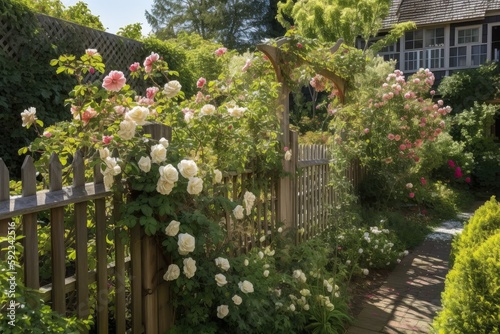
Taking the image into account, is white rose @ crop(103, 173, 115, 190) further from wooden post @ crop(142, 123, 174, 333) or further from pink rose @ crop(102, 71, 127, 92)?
pink rose @ crop(102, 71, 127, 92)

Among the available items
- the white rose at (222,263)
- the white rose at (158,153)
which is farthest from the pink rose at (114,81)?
the white rose at (222,263)

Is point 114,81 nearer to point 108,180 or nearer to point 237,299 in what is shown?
point 108,180

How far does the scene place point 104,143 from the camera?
231cm

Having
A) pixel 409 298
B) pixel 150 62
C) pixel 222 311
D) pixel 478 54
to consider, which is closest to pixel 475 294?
pixel 222 311

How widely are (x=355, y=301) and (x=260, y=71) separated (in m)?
2.42

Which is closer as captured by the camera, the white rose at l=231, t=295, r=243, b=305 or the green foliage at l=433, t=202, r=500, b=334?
the green foliage at l=433, t=202, r=500, b=334

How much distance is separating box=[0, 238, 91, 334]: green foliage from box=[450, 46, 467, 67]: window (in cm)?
1977

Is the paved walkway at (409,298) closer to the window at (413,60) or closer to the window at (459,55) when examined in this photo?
the window at (459,55)

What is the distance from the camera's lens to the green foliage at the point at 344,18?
13.9m

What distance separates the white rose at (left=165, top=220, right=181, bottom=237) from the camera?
2361mm

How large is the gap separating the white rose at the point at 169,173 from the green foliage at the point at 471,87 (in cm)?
1458

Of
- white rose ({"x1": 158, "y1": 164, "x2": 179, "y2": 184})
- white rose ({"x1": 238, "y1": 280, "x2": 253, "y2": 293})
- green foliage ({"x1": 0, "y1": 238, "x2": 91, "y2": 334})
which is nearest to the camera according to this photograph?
green foliage ({"x1": 0, "y1": 238, "x2": 91, "y2": 334})

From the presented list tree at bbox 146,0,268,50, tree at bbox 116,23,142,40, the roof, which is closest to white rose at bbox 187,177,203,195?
tree at bbox 116,23,142,40

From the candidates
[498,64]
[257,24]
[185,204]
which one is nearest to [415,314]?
[185,204]
